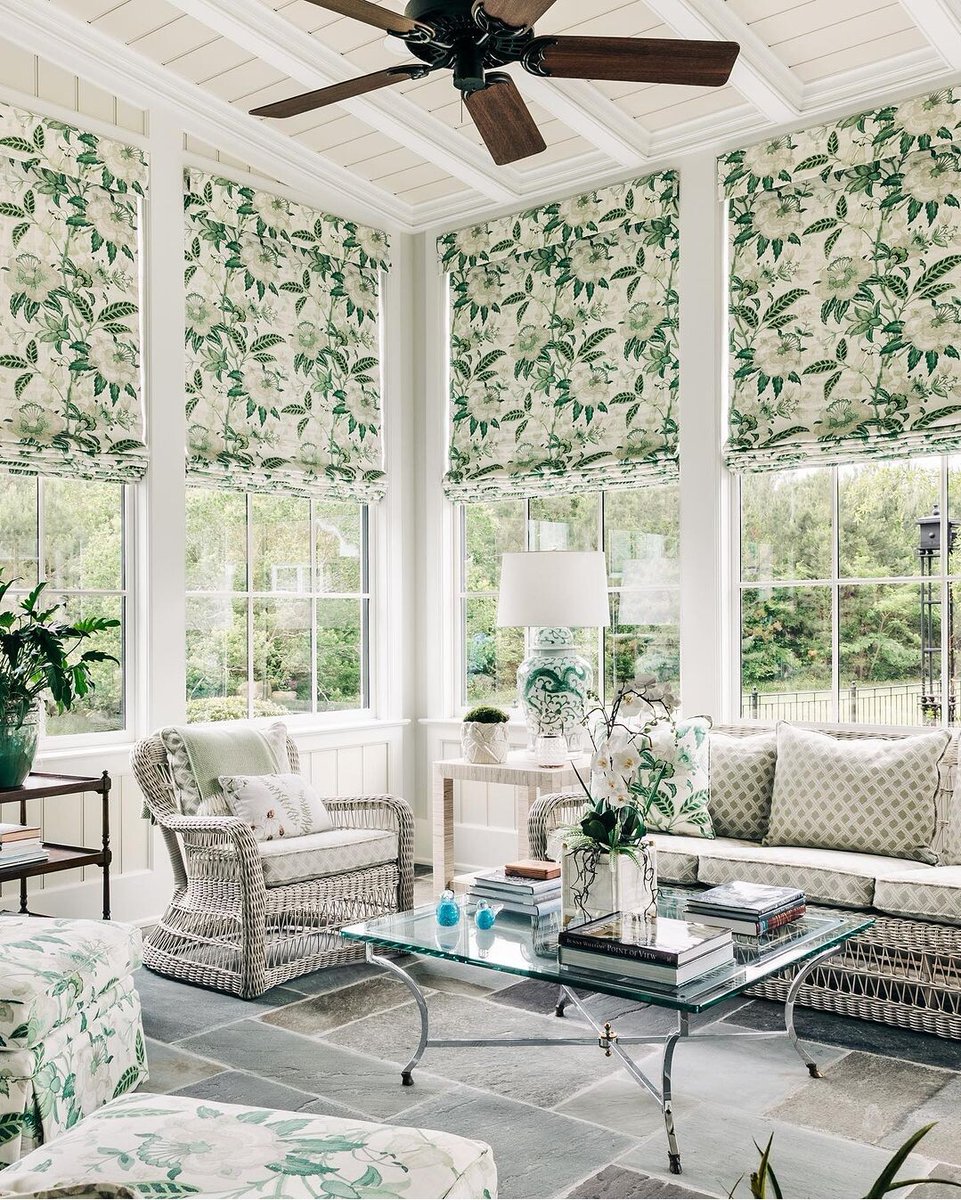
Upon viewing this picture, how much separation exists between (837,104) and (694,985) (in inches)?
137

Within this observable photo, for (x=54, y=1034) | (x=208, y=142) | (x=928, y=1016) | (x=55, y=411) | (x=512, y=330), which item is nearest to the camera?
(x=54, y=1034)

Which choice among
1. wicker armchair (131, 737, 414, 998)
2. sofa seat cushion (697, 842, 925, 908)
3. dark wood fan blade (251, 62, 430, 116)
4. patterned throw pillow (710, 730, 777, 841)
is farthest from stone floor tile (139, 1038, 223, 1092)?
dark wood fan blade (251, 62, 430, 116)

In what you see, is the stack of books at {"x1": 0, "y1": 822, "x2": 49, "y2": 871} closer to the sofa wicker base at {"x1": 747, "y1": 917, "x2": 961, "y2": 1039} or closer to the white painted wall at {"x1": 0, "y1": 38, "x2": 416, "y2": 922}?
the white painted wall at {"x1": 0, "y1": 38, "x2": 416, "y2": 922}

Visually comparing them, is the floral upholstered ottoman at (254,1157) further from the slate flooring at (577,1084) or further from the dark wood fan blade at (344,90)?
the dark wood fan blade at (344,90)

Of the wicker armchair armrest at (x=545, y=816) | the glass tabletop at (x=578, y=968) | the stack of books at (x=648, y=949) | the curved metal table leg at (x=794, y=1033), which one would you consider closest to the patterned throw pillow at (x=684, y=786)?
the wicker armchair armrest at (x=545, y=816)

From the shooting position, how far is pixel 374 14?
2.67 m

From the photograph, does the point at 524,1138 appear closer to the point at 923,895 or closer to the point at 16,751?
the point at 923,895

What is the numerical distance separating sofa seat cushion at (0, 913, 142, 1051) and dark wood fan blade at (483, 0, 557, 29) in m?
2.37

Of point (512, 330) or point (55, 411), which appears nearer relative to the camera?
point (55, 411)

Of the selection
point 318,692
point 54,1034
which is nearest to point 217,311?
point 318,692

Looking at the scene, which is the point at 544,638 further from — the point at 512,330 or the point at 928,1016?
the point at 928,1016

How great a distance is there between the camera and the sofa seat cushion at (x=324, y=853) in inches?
152

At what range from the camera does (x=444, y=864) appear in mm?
4891

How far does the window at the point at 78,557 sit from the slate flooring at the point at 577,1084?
1201mm
